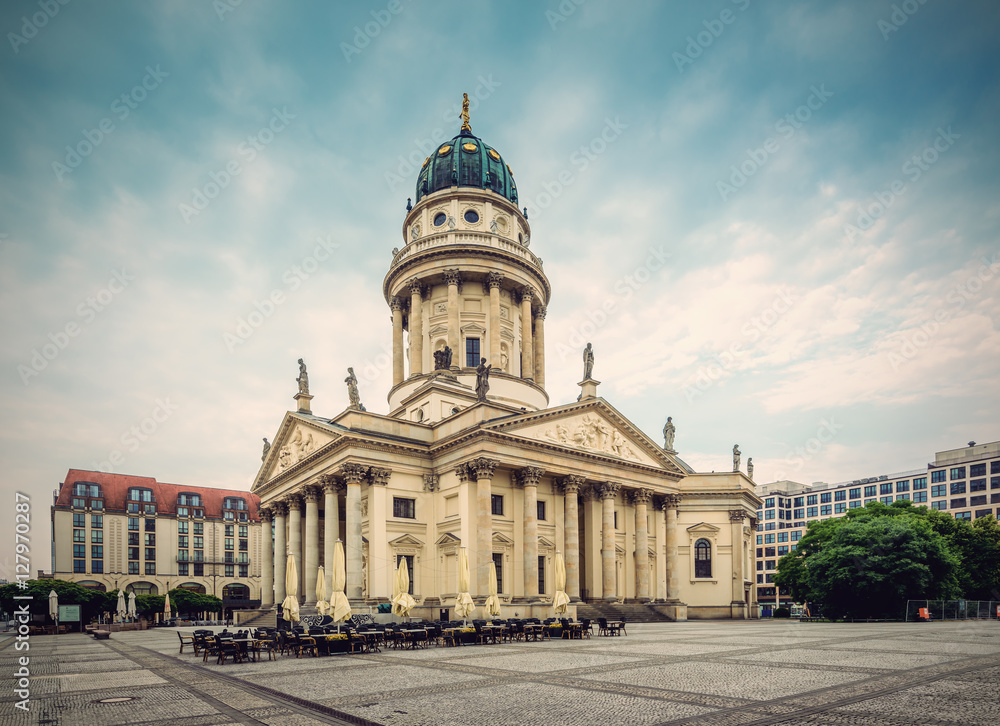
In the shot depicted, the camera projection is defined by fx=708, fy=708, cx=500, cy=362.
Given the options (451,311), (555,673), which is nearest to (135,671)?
(555,673)

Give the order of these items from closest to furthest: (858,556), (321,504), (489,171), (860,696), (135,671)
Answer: (860,696) → (135,671) → (858,556) → (321,504) → (489,171)

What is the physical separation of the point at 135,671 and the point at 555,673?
1320cm

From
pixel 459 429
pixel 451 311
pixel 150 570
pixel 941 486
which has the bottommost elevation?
pixel 150 570

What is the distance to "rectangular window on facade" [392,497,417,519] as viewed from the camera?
44562mm

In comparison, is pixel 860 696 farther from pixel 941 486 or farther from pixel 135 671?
pixel 941 486

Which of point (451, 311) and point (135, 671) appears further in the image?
point (451, 311)

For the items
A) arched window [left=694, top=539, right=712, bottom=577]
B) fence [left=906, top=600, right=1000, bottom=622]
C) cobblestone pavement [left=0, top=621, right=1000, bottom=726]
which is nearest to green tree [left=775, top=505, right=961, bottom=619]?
fence [left=906, top=600, right=1000, bottom=622]

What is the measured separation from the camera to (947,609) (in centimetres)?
4303

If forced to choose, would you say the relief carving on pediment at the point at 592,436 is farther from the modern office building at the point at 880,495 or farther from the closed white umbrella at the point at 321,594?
the modern office building at the point at 880,495

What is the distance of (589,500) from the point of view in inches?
1944

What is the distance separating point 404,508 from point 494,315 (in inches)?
736

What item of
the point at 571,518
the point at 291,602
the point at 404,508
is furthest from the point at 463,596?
the point at 571,518

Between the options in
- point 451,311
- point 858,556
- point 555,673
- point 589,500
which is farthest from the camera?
point 451,311

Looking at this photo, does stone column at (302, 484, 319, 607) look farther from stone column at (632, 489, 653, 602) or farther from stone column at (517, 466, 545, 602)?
stone column at (632, 489, 653, 602)
